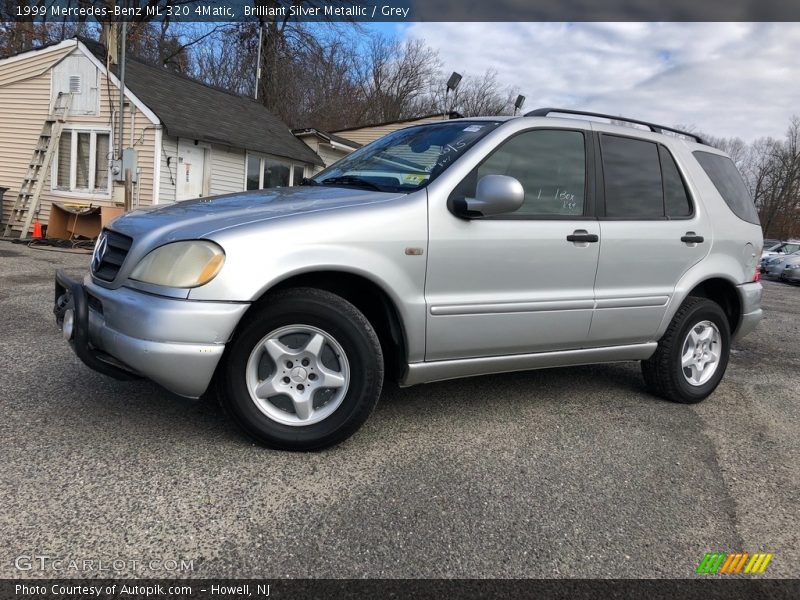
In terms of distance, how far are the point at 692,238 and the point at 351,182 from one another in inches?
92.7

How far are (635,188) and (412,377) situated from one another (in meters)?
2.03

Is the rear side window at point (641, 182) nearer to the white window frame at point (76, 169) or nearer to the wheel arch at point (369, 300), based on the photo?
the wheel arch at point (369, 300)

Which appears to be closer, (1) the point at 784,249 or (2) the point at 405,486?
(2) the point at 405,486

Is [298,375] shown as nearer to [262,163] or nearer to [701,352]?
[701,352]

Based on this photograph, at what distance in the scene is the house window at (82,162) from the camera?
13.9 m

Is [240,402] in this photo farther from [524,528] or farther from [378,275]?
[524,528]

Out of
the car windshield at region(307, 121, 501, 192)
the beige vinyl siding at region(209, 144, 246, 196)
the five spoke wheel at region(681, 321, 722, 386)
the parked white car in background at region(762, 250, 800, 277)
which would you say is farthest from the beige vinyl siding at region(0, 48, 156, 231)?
the parked white car in background at region(762, 250, 800, 277)

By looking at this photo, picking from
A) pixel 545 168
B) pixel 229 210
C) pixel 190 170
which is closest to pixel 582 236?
pixel 545 168

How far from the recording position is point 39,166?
46.4ft

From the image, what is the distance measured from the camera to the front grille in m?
2.91

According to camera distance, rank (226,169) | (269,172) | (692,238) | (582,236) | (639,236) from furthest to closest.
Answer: (269,172) < (226,169) < (692,238) < (639,236) < (582,236)

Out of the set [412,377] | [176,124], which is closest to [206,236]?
[412,377]

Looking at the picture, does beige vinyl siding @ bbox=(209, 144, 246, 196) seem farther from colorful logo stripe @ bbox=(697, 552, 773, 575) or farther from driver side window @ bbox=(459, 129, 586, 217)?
colorful logo stripe @ bbox=(697, 552, 773, 575)
